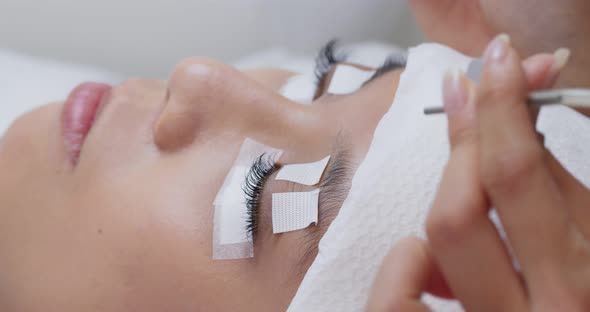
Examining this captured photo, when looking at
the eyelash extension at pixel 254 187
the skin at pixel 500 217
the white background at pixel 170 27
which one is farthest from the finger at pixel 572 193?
the white background at pixel 170 27

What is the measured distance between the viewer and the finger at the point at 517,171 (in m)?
0.44

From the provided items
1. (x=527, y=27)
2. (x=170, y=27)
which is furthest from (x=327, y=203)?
Result: (x=170, y=27)

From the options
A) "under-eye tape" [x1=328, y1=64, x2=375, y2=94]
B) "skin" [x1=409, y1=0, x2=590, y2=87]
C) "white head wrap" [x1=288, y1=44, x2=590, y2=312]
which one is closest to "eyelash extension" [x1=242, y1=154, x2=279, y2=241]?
"white head wrap" [x1=288, y1=44, x2=590, y2=312]

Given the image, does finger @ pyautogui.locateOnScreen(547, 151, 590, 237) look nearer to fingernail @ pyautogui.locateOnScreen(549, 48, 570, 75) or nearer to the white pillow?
fingernail @ pyautogui.locateOnScreen(549, 48, 570, 75)

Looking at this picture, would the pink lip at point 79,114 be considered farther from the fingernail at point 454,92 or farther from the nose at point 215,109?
the fingernail at point 454,92

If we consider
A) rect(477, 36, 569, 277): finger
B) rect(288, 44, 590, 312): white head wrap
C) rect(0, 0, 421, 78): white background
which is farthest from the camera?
rect(0, 0, 421, 78): white background

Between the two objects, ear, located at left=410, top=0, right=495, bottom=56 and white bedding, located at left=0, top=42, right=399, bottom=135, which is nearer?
ear, located at left=410, top=0, right=495, bottom=56

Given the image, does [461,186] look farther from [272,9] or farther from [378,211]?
[272,9]

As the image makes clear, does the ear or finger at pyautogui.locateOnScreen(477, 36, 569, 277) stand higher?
the ear

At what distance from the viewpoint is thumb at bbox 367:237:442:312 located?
18.6 inches

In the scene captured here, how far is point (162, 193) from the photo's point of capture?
77cm

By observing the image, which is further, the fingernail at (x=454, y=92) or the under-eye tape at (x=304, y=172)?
the under-eye tape at (x=304, y=172)

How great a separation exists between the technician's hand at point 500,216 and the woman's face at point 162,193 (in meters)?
0.25

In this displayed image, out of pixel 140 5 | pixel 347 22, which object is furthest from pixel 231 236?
pixel 347 22
